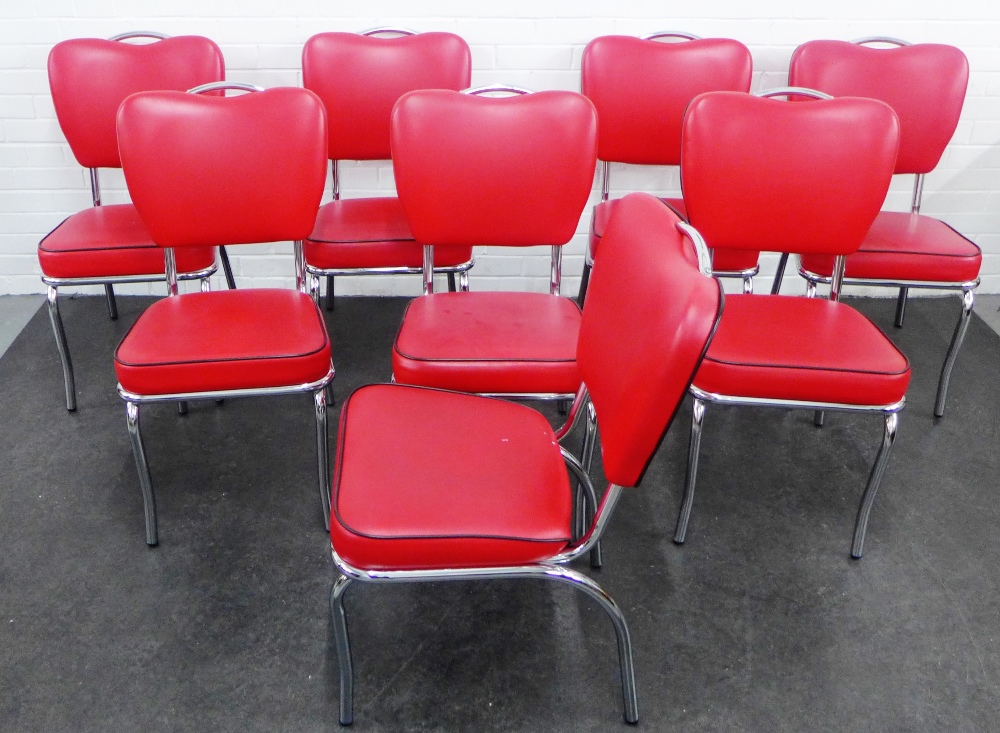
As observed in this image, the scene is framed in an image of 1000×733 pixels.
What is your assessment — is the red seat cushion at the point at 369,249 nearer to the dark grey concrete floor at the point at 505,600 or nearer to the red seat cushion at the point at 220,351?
the red seat cushion at the point at 220,351

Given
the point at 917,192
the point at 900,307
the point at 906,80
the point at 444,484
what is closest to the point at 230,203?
the point at 444,484

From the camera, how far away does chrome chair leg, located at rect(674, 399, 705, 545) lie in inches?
71.5

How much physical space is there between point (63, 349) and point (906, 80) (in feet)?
8.41

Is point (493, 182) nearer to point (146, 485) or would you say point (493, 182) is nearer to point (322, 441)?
point (322, 441)

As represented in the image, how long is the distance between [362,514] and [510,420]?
365mm

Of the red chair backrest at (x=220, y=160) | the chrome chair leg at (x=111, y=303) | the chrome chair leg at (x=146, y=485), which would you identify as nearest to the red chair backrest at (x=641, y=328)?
the red chair backrest at (x=220, y=160)

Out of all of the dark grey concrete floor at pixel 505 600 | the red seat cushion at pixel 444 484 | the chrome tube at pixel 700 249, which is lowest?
the dark grey concrete floor at pixel 505 600

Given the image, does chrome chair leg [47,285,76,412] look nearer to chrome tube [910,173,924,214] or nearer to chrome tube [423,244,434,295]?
chrome tube [423,244,434,295]

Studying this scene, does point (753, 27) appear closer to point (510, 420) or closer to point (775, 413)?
point (775, 413)

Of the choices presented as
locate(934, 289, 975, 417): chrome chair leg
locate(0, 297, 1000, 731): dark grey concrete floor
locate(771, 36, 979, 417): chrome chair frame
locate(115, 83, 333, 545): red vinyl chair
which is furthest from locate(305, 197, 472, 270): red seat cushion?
locate(934, 289, 975, 417): chrome chair leg

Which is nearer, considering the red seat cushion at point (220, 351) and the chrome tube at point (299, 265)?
the red seat cushion at point (220, 351)

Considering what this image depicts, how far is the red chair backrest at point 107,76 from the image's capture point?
245cm

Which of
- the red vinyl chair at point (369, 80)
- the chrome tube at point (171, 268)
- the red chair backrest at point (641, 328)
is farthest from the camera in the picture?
the red vinyl chair at point (369, 80)

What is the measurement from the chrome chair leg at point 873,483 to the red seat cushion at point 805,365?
0.07 metres
